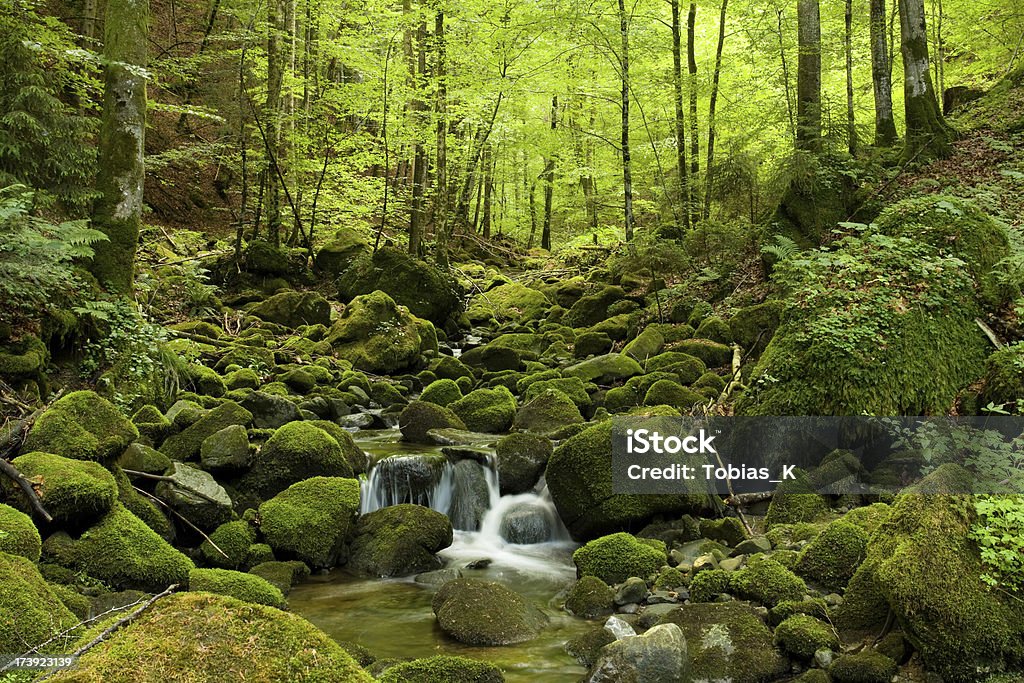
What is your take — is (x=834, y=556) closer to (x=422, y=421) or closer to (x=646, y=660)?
(x=646, y=660)

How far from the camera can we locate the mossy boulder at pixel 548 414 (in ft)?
35.5

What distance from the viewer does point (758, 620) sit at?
17.3ft

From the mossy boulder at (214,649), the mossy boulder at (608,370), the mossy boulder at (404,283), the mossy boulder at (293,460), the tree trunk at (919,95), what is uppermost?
the tree trunk at (919,95)

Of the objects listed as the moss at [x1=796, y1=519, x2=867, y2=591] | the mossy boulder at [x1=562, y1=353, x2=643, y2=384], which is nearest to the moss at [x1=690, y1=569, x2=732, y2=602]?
the moss at [x1=796, y1=519, x2=867, y2=591]

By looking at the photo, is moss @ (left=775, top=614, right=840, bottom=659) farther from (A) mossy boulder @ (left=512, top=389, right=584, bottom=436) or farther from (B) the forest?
(A) mossy boulder @ (left=512, top=389, right=584, bottom=436)

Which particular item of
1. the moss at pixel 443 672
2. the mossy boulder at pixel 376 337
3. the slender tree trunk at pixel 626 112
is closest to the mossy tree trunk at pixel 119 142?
the mossy boulder at pixel 376 337

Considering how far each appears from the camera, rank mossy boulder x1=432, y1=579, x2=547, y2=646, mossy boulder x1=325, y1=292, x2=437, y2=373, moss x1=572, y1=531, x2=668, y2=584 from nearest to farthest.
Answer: mossy boulder x1=432, y1=579, x2=547, y2=646 < moss x1=572, y1=531, x2=668, y2=584 < mossy boulder x1=325, y1=292, x2=437, y2=373

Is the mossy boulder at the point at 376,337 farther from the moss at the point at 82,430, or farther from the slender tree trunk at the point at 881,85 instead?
the slender tree trunk at the point at 881,85

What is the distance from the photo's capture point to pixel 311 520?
753 centimetres

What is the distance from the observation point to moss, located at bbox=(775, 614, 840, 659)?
4883 millimetres

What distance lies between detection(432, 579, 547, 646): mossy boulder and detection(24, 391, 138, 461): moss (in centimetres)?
338

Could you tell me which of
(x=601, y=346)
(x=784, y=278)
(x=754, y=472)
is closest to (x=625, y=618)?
(x=754, y=472)

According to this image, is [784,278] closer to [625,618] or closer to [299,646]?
[625,618]

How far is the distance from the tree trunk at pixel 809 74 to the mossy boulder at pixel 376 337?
937 centimetres
